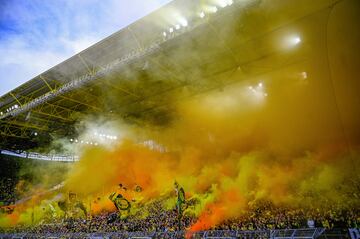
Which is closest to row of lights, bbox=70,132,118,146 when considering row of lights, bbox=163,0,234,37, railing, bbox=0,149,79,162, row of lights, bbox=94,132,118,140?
row of lights, bbox=94,132,118,140

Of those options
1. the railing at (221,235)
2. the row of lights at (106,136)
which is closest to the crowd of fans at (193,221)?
the railing at (221,235)

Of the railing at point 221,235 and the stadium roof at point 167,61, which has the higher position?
the stadium roof at point 167,61

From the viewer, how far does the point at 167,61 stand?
398 inches

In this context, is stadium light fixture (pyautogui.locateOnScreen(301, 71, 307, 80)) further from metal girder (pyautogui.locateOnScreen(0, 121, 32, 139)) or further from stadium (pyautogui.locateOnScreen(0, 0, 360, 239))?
metal girder (pyautogui.locateOnScreen(0, 121, 32, 139))

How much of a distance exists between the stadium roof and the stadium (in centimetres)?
6

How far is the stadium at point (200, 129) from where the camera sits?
7.97 m

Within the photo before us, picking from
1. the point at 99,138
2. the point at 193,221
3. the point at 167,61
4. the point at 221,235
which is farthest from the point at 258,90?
the point at 99,138

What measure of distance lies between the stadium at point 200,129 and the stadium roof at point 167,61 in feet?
0.19

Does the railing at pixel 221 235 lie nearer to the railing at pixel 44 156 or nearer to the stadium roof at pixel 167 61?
the stadium roof at pixel 167 61

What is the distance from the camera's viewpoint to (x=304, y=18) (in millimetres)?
8234

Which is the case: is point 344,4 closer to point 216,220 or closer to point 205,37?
point 205,37

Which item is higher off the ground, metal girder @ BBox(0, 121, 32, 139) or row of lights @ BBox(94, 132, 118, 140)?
metal girder @ BBox(0, 121, 32, 139)

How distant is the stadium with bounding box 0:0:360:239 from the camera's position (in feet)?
26.1

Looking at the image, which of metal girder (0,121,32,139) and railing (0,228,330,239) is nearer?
railing (0,228,330,239)
